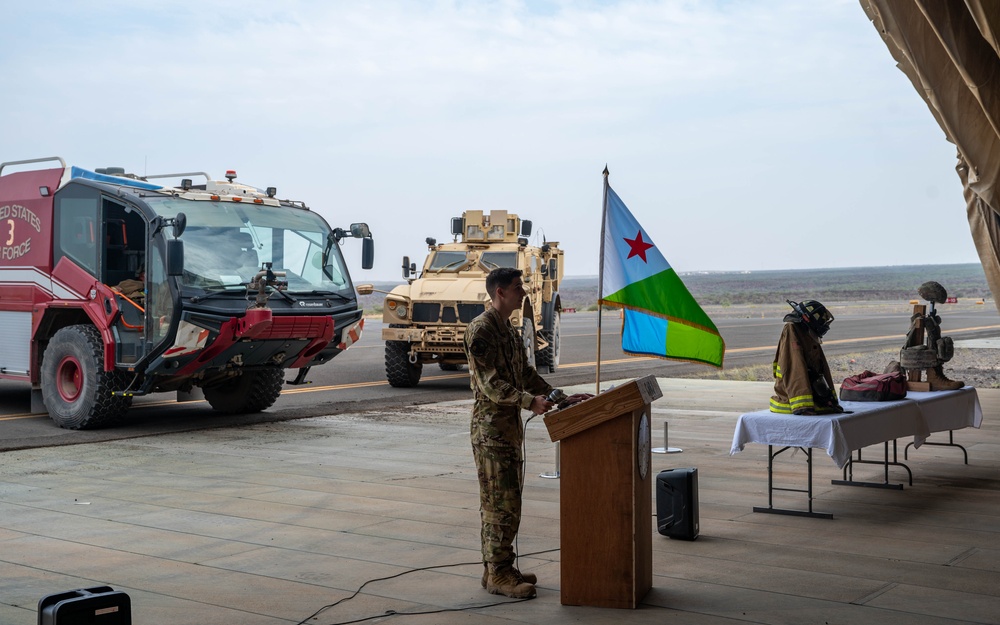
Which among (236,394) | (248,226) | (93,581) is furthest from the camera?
(236,394)

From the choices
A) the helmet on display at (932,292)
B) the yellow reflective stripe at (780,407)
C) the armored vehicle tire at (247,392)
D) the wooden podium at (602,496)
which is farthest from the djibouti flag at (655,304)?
the armored vehicle tire at (247,392)

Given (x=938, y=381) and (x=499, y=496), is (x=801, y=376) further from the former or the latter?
(x=499, y=496)

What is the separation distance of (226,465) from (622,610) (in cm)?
596

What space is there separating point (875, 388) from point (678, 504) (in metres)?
2.64

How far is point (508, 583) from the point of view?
5.81 m

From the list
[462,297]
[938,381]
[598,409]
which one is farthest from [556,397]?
[462,297]

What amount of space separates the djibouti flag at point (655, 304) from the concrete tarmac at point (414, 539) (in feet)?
4.16

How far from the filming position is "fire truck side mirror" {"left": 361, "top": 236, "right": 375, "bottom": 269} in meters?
14.5

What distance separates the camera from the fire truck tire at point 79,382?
12617mm

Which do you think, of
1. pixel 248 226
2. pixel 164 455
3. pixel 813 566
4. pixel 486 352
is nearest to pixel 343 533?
pixel 486 352

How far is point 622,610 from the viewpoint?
5.55 m

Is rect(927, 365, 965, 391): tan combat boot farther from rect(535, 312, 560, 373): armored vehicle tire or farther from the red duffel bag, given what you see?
rect(535, 312, 560, 373): armored vehicle tire

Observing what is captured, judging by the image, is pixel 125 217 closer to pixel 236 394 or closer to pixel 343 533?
pixel 236 394

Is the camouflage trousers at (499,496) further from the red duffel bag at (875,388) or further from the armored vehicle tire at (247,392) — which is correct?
the armored vehicle tire at (247,392)
